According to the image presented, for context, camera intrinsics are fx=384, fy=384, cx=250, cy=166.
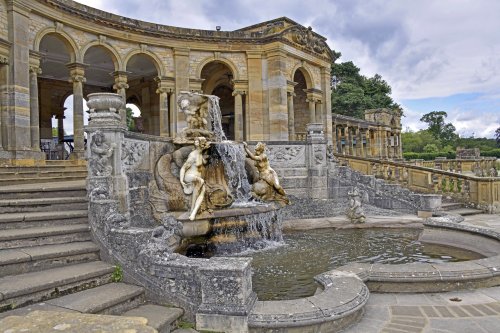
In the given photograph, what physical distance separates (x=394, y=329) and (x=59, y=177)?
29.8 ft

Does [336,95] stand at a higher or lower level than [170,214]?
higher

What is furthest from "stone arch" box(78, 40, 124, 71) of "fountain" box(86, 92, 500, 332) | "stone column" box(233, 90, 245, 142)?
"fountain" box(86, 92, 500, 332)

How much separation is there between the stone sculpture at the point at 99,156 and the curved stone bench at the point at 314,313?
376cm

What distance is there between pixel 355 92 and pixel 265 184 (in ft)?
111

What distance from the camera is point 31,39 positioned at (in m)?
12.8

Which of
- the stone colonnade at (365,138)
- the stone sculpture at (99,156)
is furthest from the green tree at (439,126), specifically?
the stone sculpture at (99,156)

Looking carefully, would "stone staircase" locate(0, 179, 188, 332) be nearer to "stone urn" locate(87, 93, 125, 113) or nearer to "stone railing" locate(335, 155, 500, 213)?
"stone urn" locate(87, 93, 125, 113)

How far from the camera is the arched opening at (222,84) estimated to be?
813 inches

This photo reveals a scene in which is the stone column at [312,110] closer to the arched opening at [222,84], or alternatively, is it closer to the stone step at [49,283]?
the arched opening at [222,84]

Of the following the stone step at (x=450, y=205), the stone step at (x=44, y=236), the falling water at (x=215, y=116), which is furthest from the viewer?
the stone step at (x=450, y=205)

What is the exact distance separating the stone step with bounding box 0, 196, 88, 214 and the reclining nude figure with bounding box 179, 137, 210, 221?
6.49ft

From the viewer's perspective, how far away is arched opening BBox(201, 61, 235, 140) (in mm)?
20656

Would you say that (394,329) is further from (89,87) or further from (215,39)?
(89,87)

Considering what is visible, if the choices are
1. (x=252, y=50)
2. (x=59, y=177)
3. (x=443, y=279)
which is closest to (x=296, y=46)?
(x=252, y=50)
